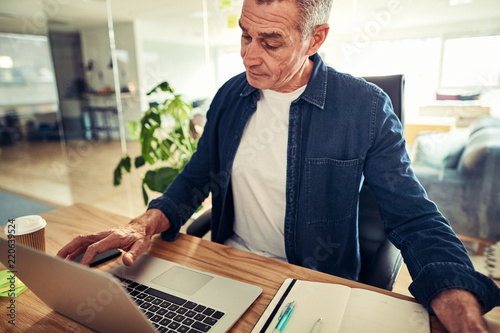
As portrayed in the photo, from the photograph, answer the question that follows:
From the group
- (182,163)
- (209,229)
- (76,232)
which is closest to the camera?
(76,232)

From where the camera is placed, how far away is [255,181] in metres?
1.04

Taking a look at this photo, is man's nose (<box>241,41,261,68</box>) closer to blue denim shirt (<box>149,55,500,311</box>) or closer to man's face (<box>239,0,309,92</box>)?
man's face (<box>239,0,309,92</box>)

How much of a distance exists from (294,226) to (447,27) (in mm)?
1564

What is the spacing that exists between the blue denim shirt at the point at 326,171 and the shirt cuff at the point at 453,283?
0.47ft

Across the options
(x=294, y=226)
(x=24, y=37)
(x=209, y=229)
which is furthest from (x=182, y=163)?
(x=24, y=37)

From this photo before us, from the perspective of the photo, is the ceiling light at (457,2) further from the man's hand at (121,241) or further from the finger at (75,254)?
the finger at (75,254)

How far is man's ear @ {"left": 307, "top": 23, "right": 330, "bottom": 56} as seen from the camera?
0.88 m

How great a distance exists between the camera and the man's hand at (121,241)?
69 cm

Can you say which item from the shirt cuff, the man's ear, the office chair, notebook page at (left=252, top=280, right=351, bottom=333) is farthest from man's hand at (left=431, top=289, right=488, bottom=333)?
the man's ear

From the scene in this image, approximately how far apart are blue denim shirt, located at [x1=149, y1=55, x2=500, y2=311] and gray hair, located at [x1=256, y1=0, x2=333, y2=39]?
16cm

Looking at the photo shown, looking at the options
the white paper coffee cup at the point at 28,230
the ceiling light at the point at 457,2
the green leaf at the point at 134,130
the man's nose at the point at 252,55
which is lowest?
the white paper coffee cup at the point at 28,230

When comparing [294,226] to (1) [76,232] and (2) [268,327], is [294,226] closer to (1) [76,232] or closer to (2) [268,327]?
(2) [268,327]

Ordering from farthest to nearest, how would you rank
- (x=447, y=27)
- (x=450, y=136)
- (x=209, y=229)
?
(x=450, y=136) < (x=447, y=27) < (x=209, y=229)

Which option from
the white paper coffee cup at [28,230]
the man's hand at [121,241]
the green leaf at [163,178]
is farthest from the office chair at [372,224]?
the green leaf at [163,178]
